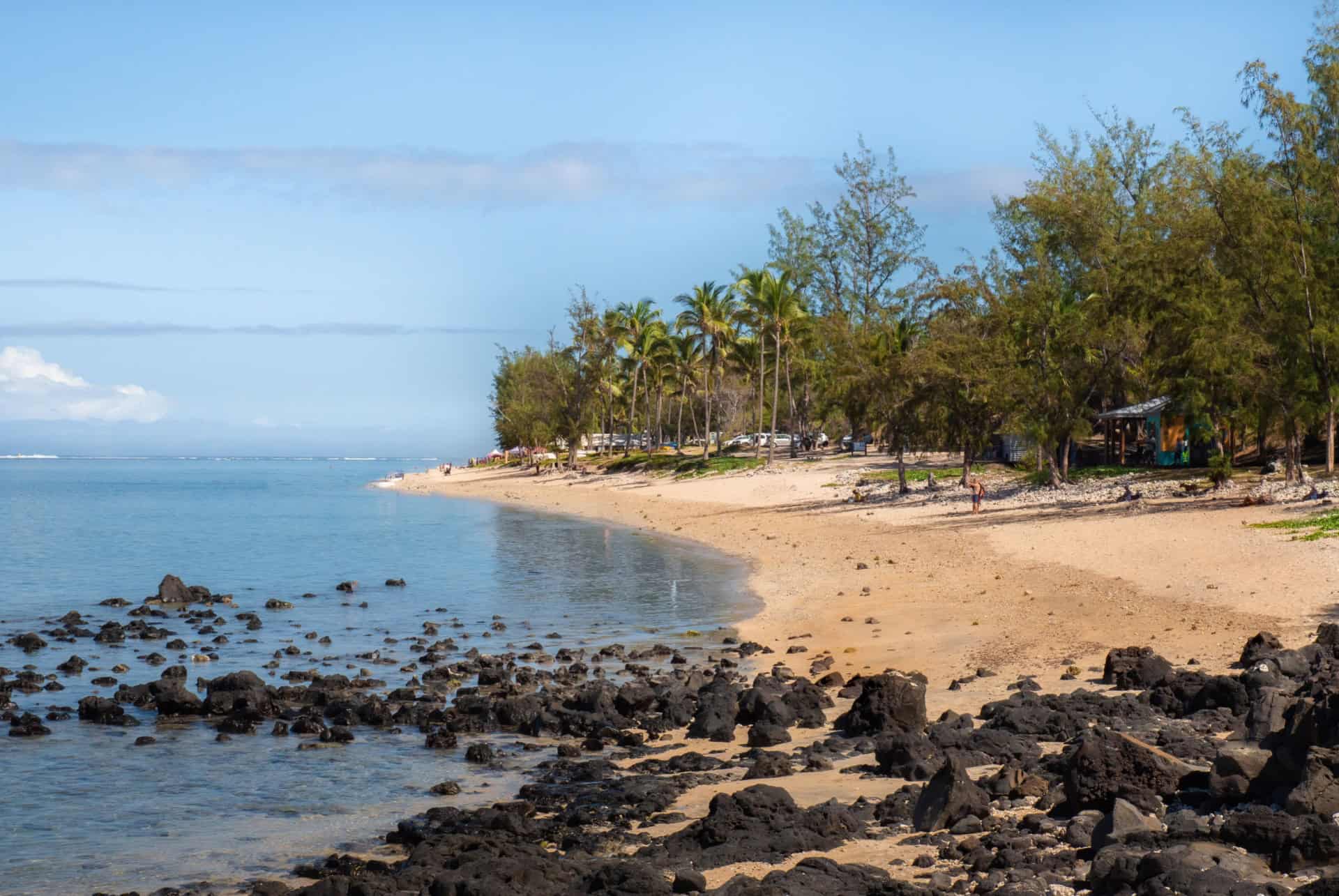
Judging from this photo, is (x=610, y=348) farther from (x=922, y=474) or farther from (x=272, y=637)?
(x=272, y=637)

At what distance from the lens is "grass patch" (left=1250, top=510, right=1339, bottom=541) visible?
25.3m

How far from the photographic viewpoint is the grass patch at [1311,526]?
2534 centimetres

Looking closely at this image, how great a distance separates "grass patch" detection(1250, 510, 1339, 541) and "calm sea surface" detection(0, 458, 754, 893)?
38.7 ft

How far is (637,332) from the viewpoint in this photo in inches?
3834

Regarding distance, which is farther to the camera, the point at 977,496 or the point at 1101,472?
the point at 1101,472

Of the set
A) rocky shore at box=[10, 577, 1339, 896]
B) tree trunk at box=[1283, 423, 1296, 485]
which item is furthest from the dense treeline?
rocky shore at box=[10, 577, 1339, 896]

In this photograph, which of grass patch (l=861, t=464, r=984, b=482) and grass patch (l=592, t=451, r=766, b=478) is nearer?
grass patch (l=861, t=464, r=984, b=482)

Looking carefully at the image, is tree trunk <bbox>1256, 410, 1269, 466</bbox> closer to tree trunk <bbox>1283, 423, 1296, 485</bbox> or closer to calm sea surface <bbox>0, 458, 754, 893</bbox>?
tree trunk <bbox>1283, 423, 1296, 485</bbox>

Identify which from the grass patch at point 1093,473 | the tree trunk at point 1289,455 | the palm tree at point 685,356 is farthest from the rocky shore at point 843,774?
the palm tree at point 685,356

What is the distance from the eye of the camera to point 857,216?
79.4 m

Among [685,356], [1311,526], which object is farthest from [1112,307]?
[685,356]

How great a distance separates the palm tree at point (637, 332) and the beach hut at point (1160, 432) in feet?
146

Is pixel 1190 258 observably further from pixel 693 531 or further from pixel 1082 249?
pixel 693 531

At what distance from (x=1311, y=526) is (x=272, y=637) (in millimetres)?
22598
